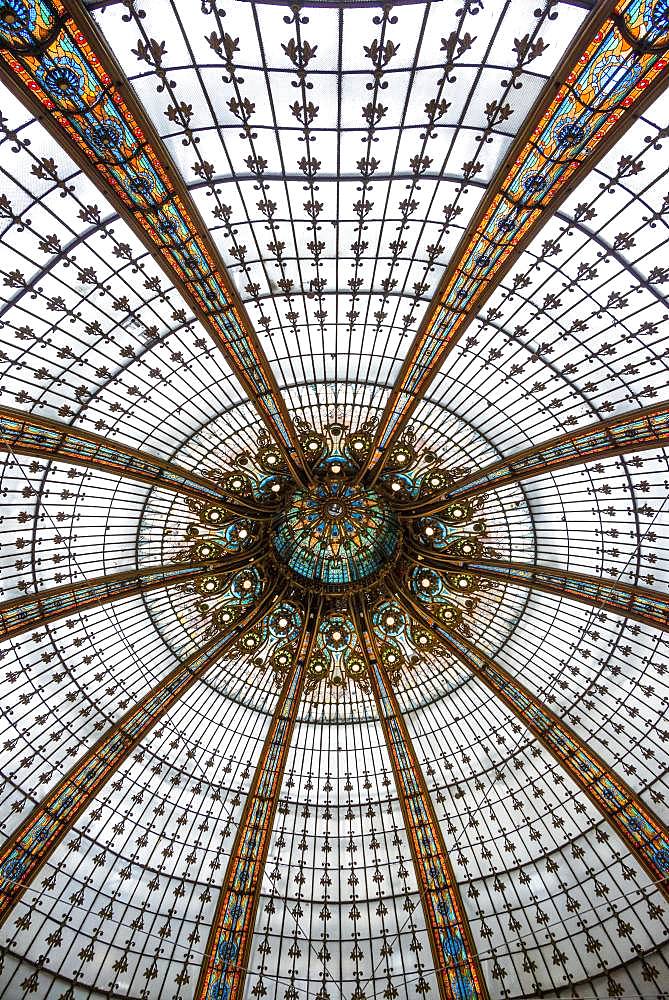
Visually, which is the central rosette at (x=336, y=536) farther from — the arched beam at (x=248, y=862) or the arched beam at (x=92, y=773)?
the arched beam at (x=92, y=773)

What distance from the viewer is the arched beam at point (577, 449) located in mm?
19234

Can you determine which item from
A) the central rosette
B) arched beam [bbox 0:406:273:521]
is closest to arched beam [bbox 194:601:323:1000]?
the central rosette

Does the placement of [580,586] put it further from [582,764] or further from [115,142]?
[115,142]

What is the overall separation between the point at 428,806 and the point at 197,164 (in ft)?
71.6

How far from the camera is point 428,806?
80.0ft

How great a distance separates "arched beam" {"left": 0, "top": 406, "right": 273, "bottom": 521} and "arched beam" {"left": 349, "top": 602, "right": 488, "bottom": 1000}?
23.0 feet

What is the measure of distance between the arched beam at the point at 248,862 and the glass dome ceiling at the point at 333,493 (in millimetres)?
116

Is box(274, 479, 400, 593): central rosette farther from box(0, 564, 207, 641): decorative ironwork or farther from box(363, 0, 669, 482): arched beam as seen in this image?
box(363, 0, 669, 482): arched beam

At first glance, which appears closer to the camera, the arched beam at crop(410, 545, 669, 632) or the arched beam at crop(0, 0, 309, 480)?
the arched beam at crop(0, 0, 309, 480)

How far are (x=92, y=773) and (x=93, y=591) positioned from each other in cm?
650

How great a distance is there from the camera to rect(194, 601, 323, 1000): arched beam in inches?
901

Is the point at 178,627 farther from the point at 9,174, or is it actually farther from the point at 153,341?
the point at 9,174

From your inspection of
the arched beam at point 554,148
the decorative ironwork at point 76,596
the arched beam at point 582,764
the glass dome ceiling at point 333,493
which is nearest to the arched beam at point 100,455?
the glass dome ceiling at point 333,493

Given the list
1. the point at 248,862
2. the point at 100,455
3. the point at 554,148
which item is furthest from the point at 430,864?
the point at 554,148
